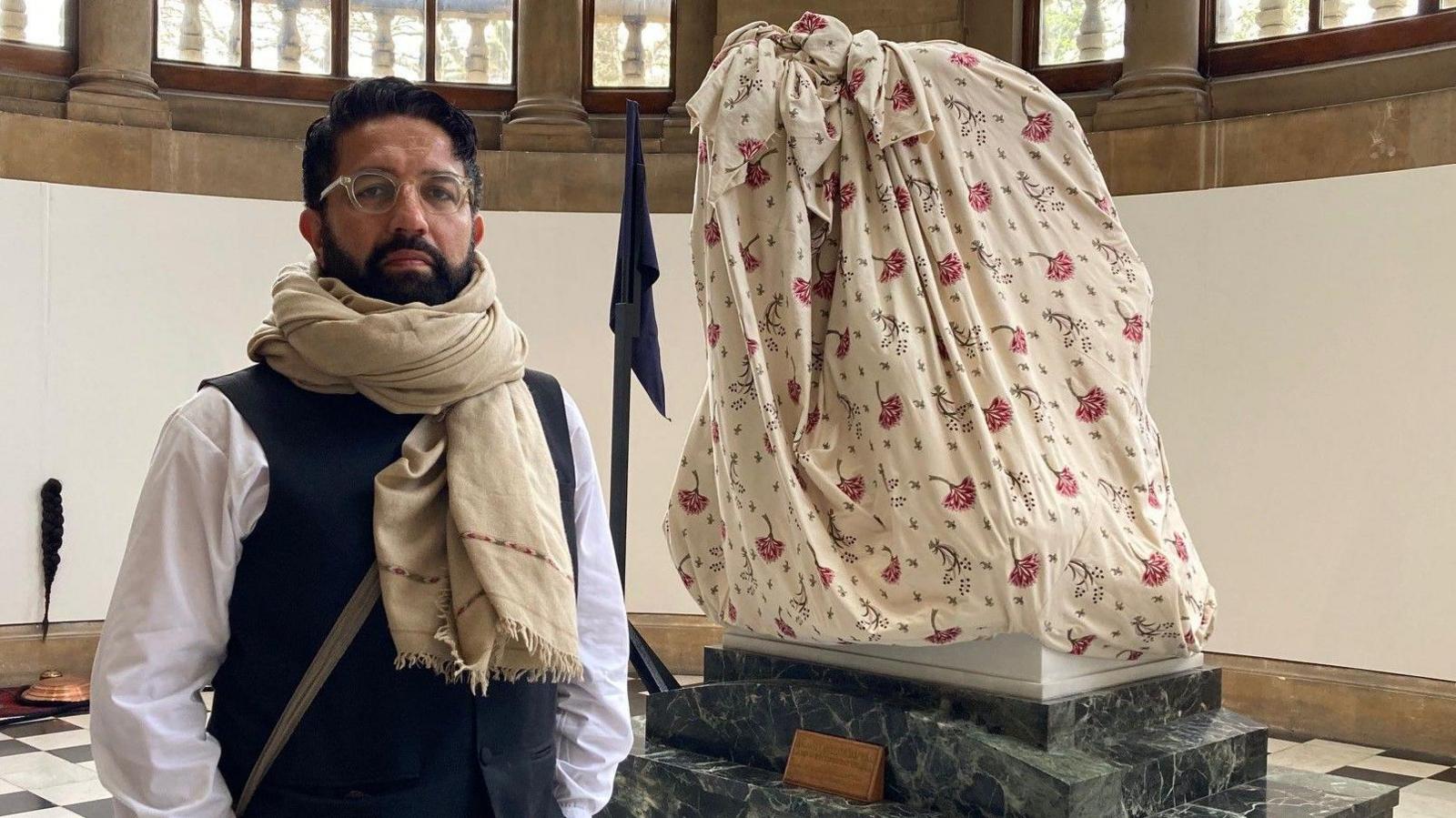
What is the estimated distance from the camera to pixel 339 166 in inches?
58.9

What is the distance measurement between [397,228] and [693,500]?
2.08m

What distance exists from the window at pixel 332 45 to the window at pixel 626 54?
15.4 inches

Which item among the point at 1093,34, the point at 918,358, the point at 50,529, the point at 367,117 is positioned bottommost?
the point at 50,529

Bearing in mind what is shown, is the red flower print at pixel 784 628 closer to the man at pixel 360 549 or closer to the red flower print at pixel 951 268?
the red flower print at pixel 951 268

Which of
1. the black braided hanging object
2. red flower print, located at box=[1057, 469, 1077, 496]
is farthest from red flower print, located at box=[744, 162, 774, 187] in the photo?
the black braided hanging object

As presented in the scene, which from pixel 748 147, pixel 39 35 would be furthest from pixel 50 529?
pixel 748 147

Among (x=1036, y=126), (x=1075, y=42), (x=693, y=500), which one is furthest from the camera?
(x=1075, y=42)

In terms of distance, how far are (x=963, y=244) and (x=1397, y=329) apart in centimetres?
235

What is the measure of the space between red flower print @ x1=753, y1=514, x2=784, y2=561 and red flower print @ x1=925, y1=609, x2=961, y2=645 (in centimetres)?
41

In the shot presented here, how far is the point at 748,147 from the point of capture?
3.18 m

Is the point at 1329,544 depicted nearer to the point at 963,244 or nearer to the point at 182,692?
the point at 963,244

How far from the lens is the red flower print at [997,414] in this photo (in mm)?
2988

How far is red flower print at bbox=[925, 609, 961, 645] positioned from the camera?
2906 millimetres

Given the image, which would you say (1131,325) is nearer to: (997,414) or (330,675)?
(997,414)
